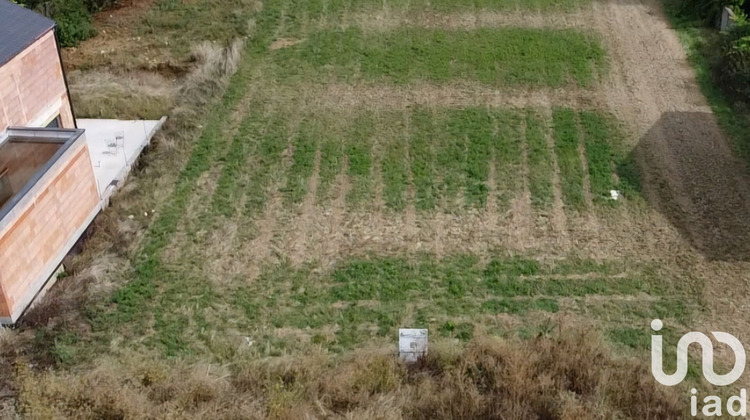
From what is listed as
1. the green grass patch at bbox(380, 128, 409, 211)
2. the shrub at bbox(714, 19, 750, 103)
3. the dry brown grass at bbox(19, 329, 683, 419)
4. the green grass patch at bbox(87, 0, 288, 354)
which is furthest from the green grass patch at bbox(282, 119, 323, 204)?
the shrub at bbox(714, 19, 750, 103)

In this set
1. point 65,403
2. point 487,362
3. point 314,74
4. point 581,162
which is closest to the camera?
point 65,403

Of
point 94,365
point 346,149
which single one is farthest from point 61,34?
point 94,365

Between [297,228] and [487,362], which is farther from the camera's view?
[297,228]

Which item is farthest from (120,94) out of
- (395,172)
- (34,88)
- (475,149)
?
(475,149)

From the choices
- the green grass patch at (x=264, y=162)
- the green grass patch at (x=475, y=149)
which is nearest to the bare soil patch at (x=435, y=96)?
the green grass patch at (x=475, y=149)

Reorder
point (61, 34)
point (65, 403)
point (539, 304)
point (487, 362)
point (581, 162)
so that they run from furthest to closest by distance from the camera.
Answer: point (61, 34)
point (581, 162)
point (539, 304)
point (487, 362)
point (65, 403)

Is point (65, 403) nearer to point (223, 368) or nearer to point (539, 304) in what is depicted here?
point (223, 368)

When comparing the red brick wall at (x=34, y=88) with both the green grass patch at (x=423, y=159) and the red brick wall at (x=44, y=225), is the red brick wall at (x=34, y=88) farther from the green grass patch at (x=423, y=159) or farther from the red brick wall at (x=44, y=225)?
the green grass patch at (x=423, y=159)
